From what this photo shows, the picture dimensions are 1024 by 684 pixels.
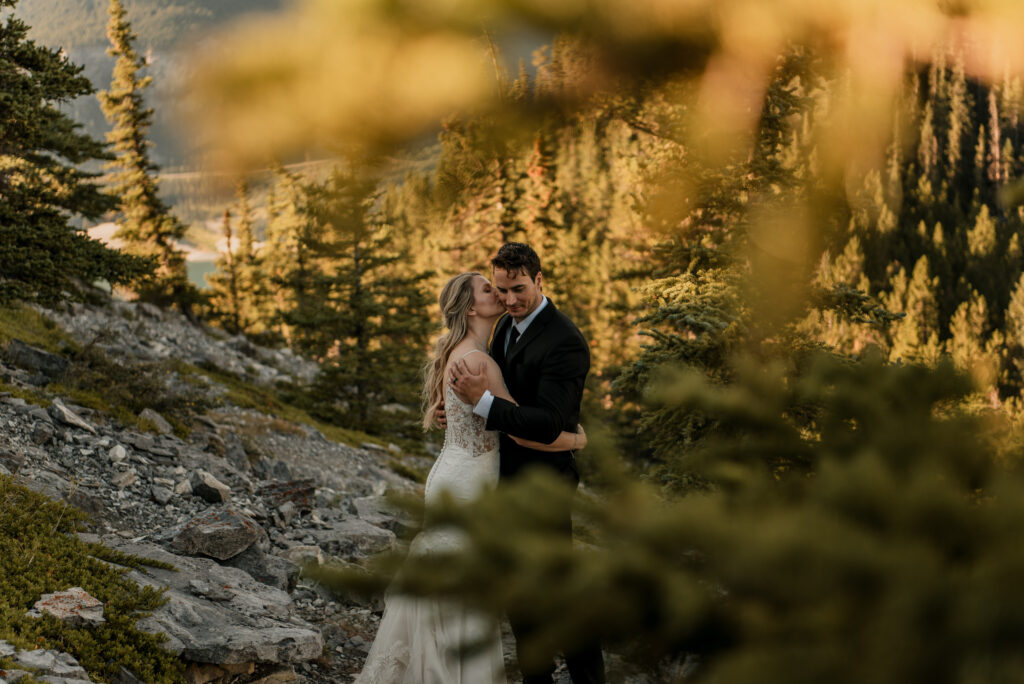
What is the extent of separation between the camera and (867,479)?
0.80m

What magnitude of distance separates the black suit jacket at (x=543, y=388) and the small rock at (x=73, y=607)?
292 centimetres

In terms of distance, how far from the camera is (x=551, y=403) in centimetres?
377

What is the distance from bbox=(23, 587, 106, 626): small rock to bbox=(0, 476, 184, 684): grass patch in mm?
58

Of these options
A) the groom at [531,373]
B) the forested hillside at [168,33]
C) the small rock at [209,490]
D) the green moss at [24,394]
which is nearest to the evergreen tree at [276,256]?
the green moss at [24,394]

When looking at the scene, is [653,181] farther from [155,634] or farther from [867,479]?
[867,479]

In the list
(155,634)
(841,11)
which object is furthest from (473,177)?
(155,634)

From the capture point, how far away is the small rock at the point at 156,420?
10242 millimetres

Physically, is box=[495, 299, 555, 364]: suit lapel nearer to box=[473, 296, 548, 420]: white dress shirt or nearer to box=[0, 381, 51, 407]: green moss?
box=[473, 296, 548, 420]: white dress shirt

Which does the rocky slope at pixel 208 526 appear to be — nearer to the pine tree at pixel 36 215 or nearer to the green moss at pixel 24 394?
the green moss at pixel 24 394

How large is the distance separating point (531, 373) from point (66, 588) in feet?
11.8

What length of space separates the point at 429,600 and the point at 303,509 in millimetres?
9194

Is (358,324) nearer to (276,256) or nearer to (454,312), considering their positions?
(454,312)

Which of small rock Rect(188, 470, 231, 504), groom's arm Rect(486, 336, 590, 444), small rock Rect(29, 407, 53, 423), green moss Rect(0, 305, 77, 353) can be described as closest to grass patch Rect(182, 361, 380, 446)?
green moss Rect(0, 305, 77, 353)

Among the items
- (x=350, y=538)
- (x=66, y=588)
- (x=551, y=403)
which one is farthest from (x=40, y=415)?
(x=551, y=403)
